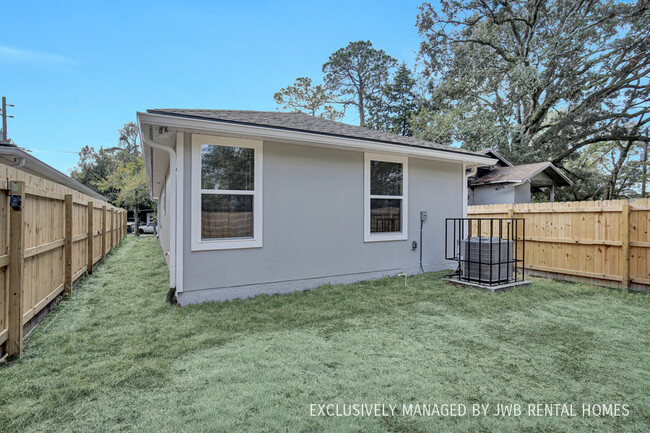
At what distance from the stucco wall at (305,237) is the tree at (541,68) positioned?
40.4ft

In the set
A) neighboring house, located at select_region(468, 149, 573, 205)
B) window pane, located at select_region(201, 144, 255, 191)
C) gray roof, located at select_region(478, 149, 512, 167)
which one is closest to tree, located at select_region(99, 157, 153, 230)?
window pane, located at select_region(201, 144, 255, 191)

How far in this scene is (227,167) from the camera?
473cm

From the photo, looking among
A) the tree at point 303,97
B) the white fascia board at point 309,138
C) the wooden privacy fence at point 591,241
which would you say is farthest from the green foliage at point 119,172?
the wooden privacy fence at point 591,241

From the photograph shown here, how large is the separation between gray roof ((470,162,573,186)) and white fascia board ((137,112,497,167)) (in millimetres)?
5268

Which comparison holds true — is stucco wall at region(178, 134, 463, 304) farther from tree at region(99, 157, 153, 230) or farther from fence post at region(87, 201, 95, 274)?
tree at region(99, 157, 153, 230)

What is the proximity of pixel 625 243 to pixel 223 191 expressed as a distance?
6598 millimetres

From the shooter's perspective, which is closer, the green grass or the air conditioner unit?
the green grass

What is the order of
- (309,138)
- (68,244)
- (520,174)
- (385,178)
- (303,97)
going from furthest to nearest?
(303,97) → (520,174) → (385,178) → (309,138) → (68,244)

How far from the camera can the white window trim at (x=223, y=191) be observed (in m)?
4.47

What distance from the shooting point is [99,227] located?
8.22 metres

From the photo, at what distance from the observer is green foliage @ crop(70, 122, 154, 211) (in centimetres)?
2161

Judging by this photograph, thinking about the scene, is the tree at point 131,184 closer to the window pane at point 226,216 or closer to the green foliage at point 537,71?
the green foliage at point 537,71

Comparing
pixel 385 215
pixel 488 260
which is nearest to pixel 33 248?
pixel 385 215

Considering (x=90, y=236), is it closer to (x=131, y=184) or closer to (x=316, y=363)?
(x=316, y=363)
